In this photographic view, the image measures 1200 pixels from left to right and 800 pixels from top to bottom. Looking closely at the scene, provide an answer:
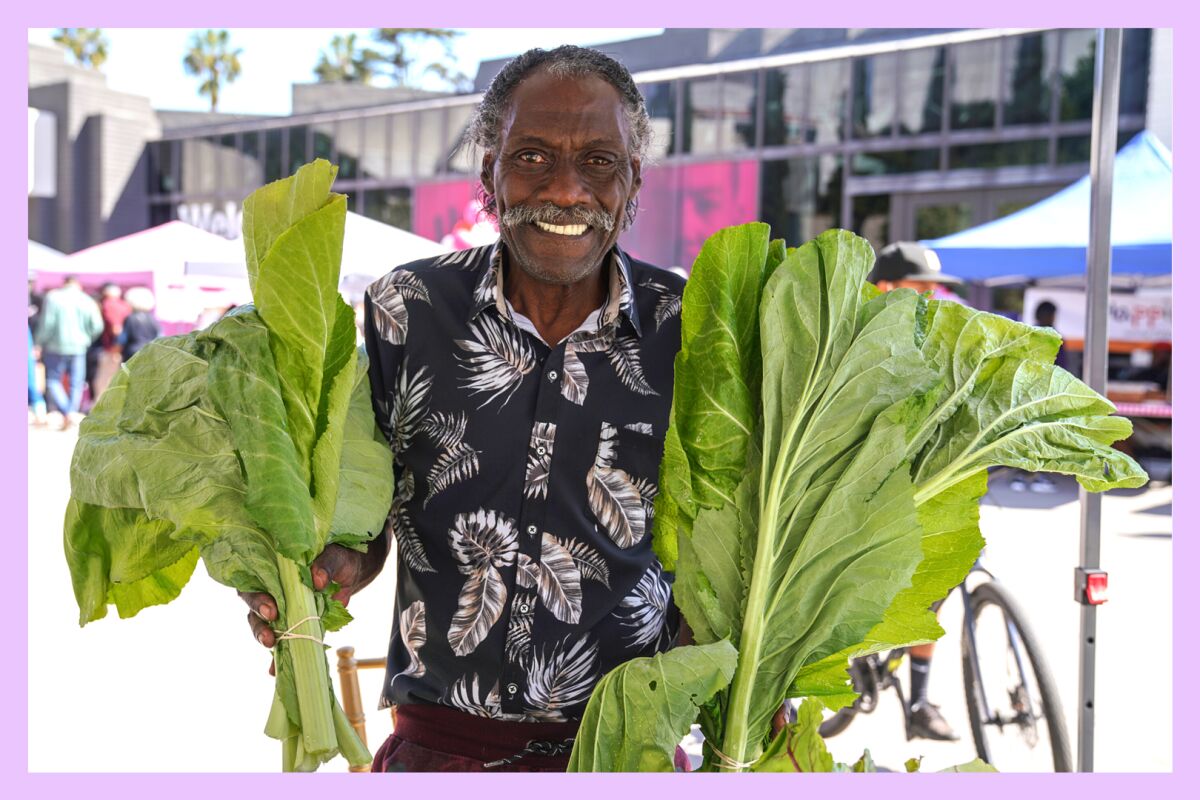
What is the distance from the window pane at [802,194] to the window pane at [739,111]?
2.00 ft

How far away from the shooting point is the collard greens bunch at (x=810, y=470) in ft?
4.10

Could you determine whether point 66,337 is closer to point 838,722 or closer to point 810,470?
point 838,722

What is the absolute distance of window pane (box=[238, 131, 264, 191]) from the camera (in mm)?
23797

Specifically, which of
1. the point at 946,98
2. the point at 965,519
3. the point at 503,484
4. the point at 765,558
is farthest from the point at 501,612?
the point at 946,98

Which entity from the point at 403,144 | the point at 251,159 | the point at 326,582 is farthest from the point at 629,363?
the point at 251,159

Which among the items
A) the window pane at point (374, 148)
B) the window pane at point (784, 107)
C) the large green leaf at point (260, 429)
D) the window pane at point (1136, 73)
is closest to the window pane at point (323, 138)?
the window pane at point (374, 148)

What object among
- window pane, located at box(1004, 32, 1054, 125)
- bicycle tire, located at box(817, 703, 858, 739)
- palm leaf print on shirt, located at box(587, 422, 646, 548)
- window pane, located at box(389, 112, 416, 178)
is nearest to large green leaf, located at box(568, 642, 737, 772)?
palm leaf print on shirt, located at box(587, 422, 646, 548)

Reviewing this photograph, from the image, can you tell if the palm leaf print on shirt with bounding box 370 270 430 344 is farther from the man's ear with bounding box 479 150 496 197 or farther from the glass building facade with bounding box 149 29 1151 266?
the glass building facade with bounding box 149 29 1151 266

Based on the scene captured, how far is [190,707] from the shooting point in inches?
201

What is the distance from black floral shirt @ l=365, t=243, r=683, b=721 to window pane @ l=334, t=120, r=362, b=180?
20933 mm

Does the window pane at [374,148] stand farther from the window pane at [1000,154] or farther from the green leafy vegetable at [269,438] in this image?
the green leafy vegetable at [269,438]

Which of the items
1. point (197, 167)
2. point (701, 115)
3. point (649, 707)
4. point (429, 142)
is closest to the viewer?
point (649, 707)

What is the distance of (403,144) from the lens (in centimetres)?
2122

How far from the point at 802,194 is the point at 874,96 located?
182 cm
